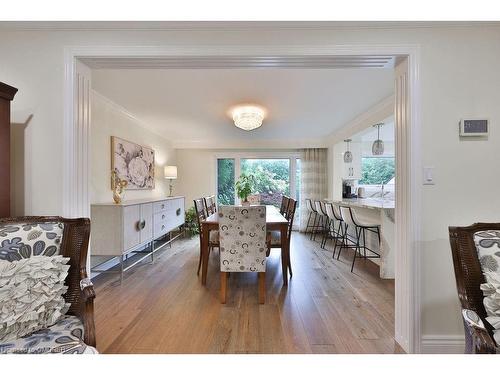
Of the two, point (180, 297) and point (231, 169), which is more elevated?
point (231, 169)

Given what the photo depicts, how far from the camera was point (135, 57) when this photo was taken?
5.23 feet

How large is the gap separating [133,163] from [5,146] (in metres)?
2.53

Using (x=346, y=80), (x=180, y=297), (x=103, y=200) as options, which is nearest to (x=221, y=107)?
(x=346, y=80)

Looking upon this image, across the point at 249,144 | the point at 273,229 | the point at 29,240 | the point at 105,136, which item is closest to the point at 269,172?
the point at 249,144

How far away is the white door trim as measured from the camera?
5.08 ft

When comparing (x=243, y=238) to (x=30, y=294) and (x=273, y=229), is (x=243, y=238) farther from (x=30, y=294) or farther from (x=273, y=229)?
(x=30, y=294)

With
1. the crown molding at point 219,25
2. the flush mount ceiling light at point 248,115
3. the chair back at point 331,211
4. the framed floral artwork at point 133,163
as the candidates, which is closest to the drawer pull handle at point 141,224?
the framed floral artwork at point 133,163

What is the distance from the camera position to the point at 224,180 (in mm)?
6000

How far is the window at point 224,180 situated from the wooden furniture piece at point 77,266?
465 cm

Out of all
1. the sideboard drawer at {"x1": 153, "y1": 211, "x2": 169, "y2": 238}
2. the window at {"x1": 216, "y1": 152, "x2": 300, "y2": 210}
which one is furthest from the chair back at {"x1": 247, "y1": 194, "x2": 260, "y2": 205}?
the window at {"x1": 216, "y1": 152, "x2": 300, "y2": 210}

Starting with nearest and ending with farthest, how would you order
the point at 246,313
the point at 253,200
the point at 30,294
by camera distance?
the point at 30,294 → the point at 246,313 → the point at 253,200

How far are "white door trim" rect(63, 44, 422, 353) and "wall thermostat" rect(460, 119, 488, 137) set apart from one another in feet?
0.94
